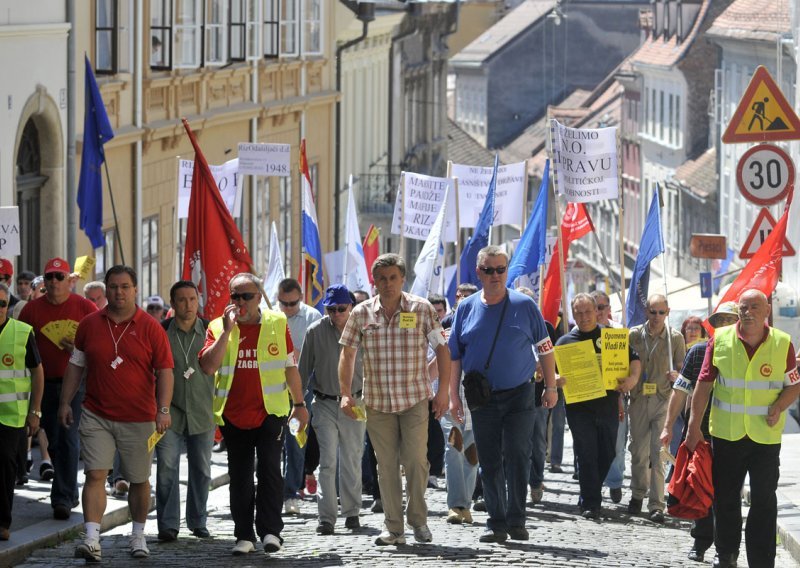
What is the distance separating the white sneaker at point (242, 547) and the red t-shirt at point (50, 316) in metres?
2.29

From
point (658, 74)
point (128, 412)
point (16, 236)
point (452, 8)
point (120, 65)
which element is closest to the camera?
point (128, 412)

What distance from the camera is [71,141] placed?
22.3 metres

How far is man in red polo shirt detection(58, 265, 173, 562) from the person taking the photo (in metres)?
11.2

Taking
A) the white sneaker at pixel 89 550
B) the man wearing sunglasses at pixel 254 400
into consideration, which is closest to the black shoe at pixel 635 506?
the man wearing sunglasses at pixel 254 400

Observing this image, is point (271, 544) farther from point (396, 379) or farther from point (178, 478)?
point (396, 379)

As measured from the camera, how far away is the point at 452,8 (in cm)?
6112

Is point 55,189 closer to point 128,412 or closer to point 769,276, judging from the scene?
point 769,276

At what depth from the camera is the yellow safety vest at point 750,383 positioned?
428 inches

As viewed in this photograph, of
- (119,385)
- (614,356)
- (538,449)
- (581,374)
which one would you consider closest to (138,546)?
(119,385)

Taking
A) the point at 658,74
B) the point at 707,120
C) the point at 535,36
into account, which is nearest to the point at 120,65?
the point at 707,120

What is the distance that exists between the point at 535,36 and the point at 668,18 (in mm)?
24725

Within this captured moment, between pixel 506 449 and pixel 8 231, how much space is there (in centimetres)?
571

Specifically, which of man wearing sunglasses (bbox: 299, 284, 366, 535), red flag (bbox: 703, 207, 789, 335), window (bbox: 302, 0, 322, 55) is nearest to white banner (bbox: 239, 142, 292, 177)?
red flag (bbox: 703, 207, 789, 335)

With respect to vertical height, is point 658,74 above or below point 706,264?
above
